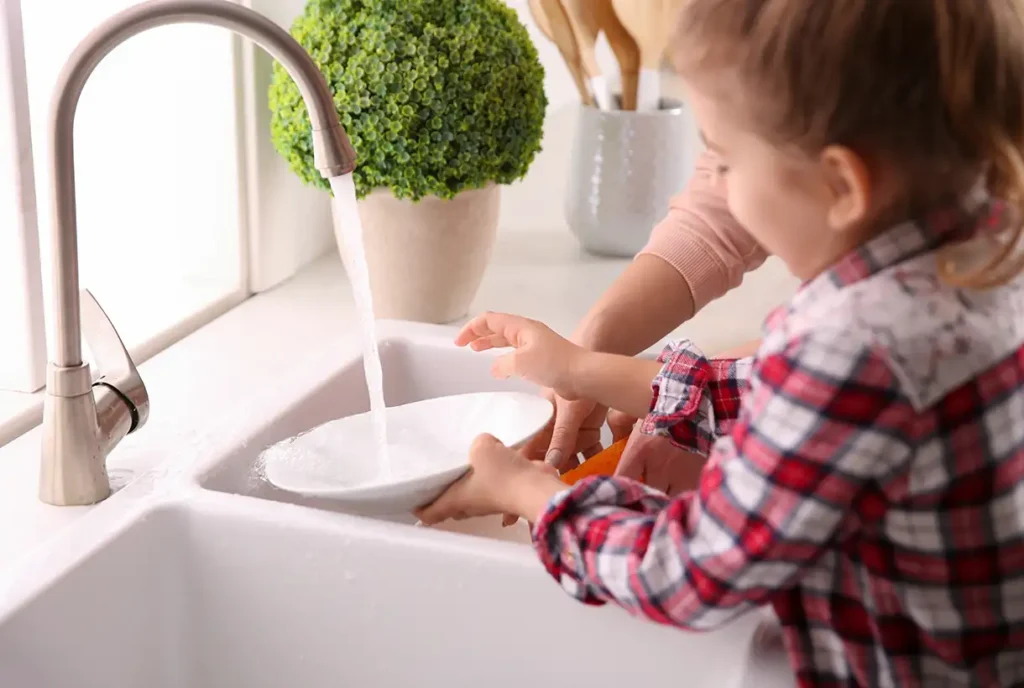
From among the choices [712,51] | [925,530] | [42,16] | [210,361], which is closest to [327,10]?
[42,16]

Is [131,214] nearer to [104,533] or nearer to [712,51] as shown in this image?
[104,533]

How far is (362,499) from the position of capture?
31.8 inches

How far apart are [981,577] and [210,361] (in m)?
0.80

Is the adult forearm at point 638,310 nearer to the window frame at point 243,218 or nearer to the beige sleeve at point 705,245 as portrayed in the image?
the beige sleeve at point 705,245

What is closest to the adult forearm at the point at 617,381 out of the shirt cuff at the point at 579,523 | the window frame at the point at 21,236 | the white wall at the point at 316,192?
the shirt cuff at the point at 579,523

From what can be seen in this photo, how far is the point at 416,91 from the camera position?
3.91 ft

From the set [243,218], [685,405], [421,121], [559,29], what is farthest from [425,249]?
[685,405]

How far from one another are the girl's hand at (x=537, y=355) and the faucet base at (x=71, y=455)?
31 centimetres

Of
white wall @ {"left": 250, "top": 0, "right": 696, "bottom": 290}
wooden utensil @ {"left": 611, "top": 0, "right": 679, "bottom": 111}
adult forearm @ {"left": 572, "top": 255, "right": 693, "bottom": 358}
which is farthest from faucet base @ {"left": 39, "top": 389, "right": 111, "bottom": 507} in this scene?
wooden utensil @ {"left": 611, "top": 0, "right": 679, "bottom": 111}

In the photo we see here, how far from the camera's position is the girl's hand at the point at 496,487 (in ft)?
2.50

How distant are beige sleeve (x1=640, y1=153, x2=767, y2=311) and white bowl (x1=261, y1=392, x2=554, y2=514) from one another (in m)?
0.26

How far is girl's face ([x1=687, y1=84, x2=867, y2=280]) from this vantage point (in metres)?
0.59

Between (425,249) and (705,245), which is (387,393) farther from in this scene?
(705,245)

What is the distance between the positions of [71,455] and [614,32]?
87 cm
